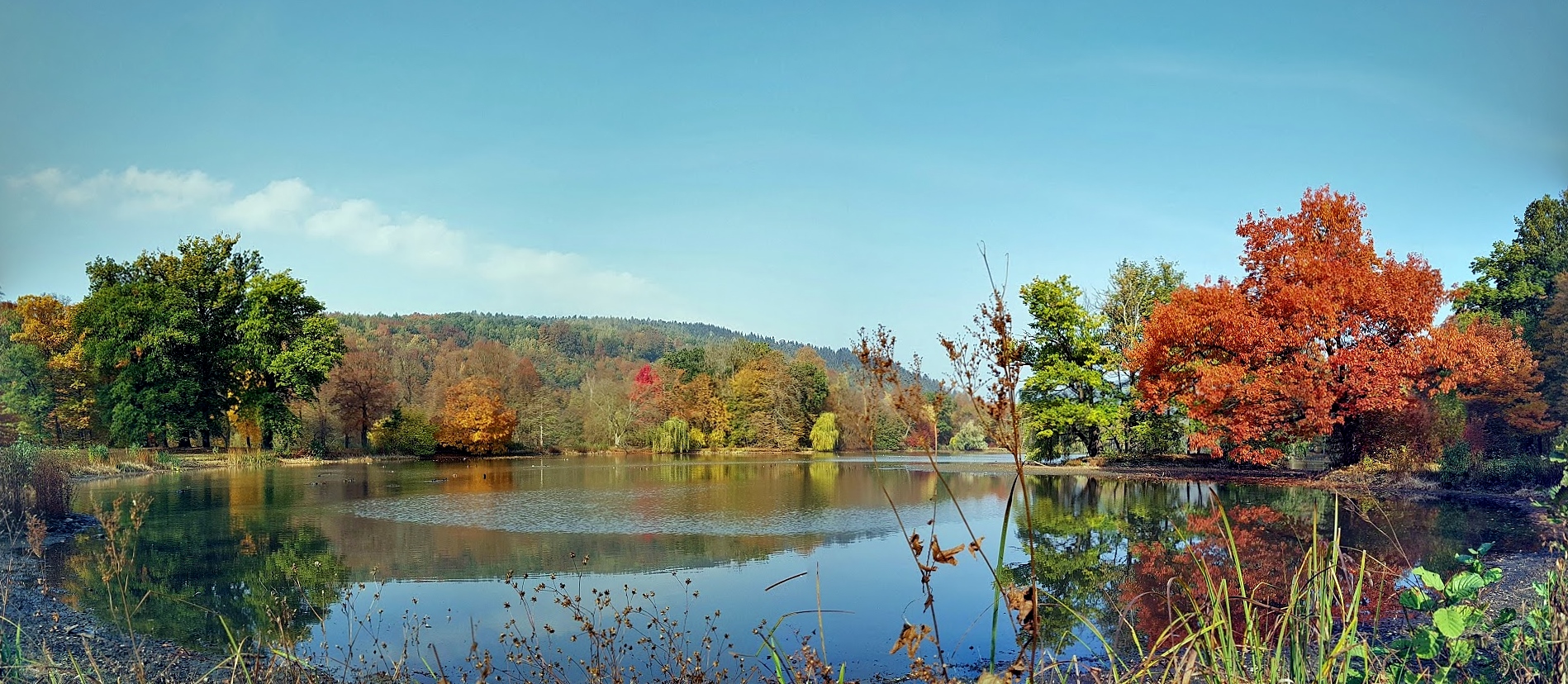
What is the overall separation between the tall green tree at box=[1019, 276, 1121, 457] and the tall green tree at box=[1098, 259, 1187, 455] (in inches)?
21.1

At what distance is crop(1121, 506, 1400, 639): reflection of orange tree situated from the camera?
7117mm

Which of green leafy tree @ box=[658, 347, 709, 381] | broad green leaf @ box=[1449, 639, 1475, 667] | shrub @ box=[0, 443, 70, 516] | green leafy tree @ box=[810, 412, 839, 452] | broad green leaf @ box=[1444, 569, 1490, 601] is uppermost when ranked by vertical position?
green leafy tree @ box=[658, 347, 709, 381]

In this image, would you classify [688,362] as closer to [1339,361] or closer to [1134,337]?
[1134,337]

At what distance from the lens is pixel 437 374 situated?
54.4m

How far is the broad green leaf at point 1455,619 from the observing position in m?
2.54

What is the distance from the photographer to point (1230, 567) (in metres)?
9.34

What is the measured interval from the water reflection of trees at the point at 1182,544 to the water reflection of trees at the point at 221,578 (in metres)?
6.79

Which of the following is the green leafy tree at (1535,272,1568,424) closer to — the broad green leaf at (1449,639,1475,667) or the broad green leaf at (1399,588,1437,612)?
the broad green leaf at (1399,588,1437,612)

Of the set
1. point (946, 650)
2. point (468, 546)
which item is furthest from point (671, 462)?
point (946, 650)

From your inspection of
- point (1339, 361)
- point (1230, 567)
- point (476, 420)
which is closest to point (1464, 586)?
point (1230, 567)

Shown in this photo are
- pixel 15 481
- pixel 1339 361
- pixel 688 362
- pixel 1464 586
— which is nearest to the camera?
pixel 1464 586

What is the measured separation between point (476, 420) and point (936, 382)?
48.9 meters

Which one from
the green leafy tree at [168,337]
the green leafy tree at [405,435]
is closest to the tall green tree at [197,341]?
the green leafy tree at [168,337]

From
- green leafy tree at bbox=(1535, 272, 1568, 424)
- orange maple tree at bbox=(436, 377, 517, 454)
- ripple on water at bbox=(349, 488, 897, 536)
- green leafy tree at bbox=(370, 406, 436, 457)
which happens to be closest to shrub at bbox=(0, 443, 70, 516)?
ripple on water at bbox=(349, 488, 897, 536)
